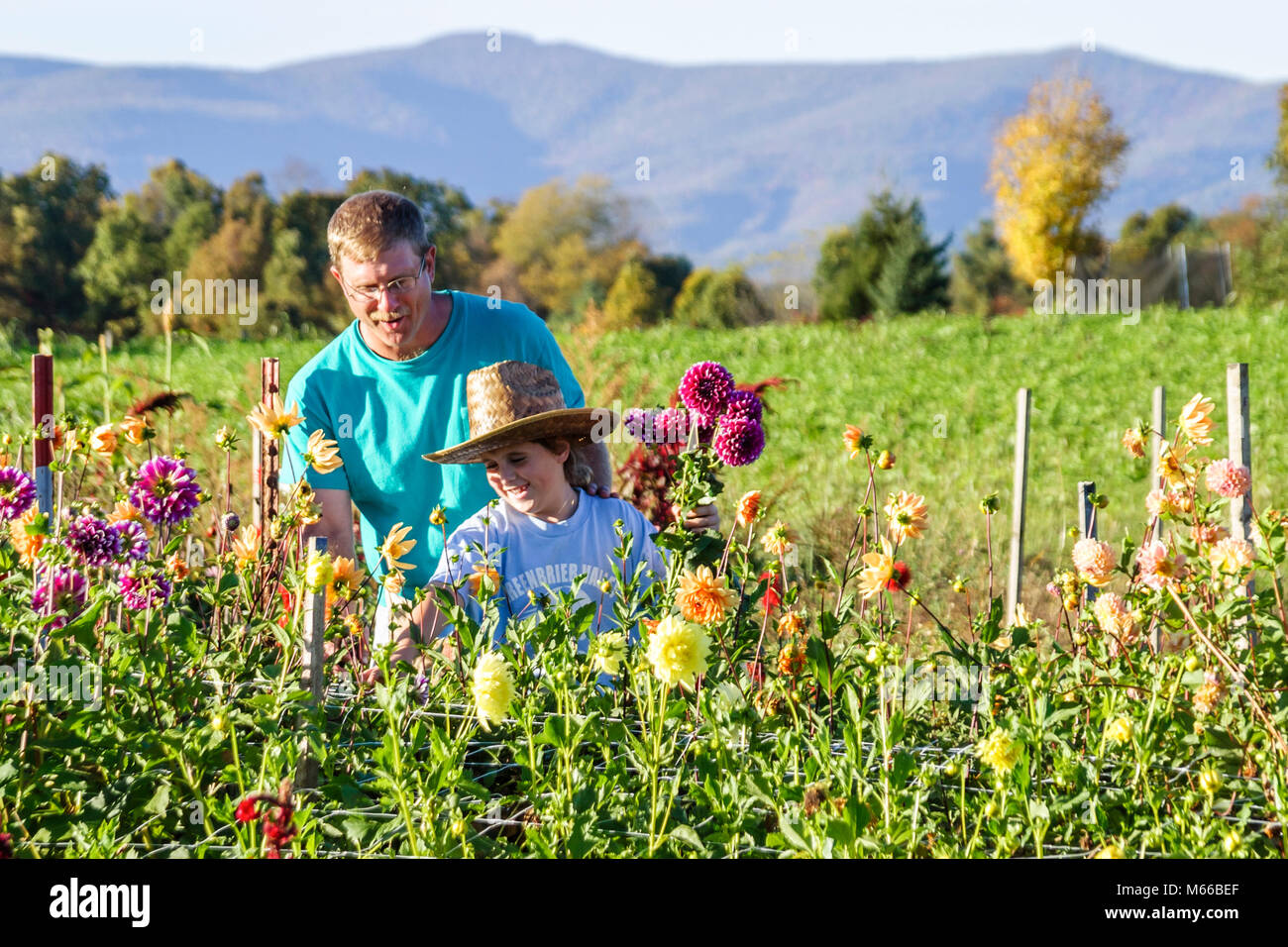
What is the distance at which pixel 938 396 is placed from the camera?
13.6 metres

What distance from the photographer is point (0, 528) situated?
2.21 m

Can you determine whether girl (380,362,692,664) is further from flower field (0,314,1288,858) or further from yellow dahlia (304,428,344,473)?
yellow dahlia (304,428,344,473)

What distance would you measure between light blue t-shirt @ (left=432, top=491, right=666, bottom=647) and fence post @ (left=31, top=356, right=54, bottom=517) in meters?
0.84

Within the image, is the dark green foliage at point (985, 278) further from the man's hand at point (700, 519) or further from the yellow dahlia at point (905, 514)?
the yellow dahlia at point (905, 514)

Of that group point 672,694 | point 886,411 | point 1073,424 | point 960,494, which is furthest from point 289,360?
point 672,694

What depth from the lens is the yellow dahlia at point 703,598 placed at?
63.2 inches

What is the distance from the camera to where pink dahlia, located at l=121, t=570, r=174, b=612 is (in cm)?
184

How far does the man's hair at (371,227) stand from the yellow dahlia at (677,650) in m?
1.60

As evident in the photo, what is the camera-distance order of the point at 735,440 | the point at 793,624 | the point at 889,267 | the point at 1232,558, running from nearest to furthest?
the point at 1232,558
the point at 793,624
the point at 735,440
the point at 889,267

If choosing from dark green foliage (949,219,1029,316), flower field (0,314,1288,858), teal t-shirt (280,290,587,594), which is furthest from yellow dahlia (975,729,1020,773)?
dark green foliage (949,219,1029,316)

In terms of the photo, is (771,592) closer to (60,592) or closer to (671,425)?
(671,425)

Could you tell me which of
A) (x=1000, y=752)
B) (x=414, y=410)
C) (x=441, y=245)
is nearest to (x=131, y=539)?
(x=414, y=410)

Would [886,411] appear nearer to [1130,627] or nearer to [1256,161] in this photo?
[1130,627]

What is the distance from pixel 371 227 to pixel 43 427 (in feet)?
2.80
